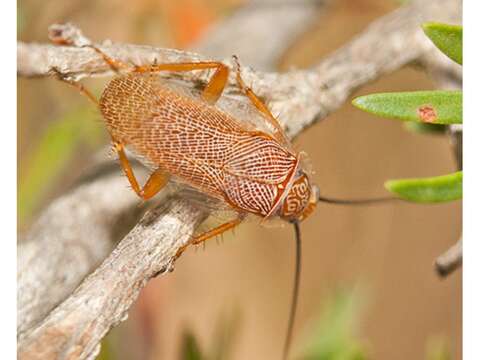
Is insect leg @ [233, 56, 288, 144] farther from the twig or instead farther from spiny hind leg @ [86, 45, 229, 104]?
the twig

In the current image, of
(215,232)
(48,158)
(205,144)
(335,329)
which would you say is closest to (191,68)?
(205,144)

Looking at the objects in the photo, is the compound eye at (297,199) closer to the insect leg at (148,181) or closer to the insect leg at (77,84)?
the insect leg at (148,181)

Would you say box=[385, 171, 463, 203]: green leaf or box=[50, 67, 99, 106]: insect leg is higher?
box=[50, 67, 99, 106]: insect leg

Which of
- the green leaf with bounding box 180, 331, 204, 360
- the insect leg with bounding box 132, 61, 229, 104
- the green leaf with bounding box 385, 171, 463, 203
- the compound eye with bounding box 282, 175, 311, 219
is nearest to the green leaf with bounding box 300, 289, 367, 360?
the green leaf with bounding box 180, 331, 204, 360

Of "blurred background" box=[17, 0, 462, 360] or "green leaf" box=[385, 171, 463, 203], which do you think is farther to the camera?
"blurred background" box=[17, 0, 462, 360]

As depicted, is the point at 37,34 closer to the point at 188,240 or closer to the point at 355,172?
the point at 188,240

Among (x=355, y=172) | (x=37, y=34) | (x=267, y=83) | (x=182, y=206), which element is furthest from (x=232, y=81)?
(x=355, y=172)
